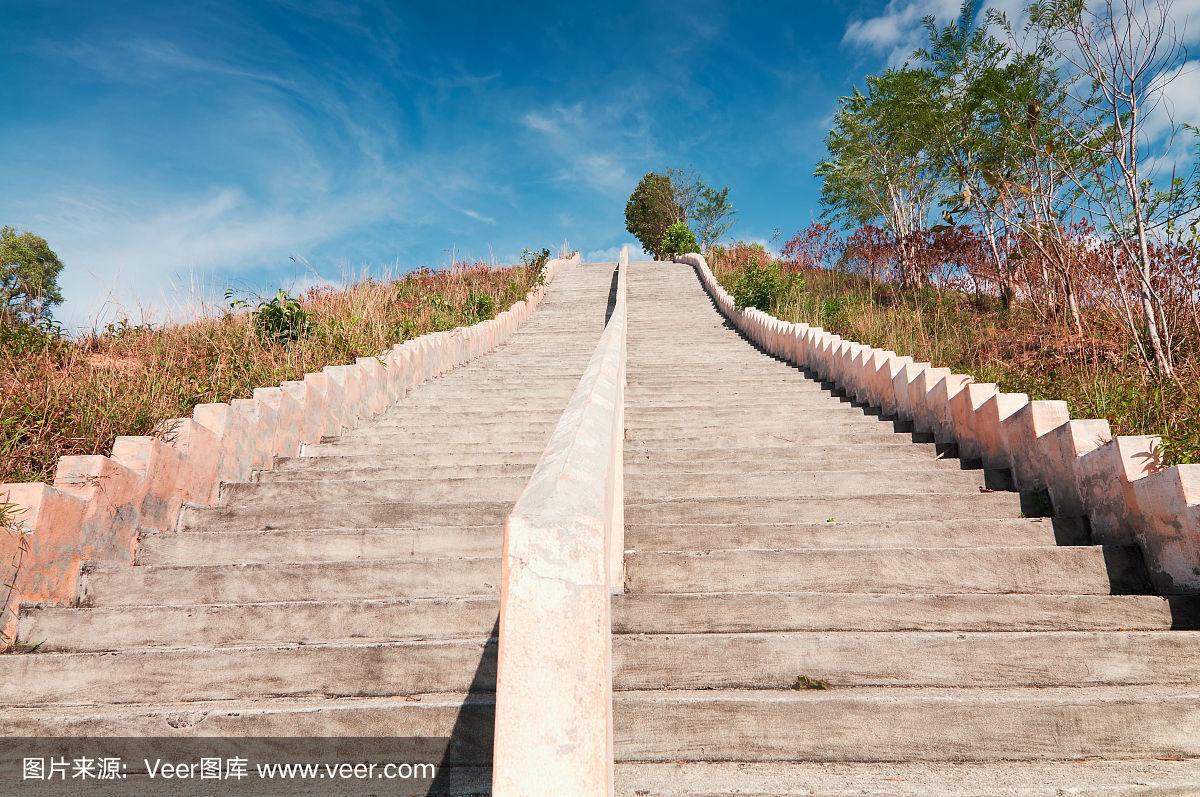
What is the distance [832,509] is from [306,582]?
2.95 m

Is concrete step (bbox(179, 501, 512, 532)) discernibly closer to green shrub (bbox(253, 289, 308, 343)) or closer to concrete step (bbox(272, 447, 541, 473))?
concrete step (bbox(272, 447, 541, 473))

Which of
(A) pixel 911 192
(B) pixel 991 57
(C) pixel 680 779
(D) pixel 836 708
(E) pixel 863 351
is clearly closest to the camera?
(C) pixel 680 779

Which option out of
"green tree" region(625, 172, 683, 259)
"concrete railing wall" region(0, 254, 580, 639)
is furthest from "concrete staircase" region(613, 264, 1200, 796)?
"green tree" region(625, 172, 683, 259)

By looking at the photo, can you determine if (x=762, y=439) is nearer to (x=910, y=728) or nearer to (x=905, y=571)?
(x=905, y=571)

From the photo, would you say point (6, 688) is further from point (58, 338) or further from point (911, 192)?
point (911, 192)

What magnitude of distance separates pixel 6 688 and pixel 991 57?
63.6 ft

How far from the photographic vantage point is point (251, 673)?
254cm

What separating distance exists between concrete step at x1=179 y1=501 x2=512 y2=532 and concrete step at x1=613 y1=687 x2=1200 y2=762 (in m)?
1.67

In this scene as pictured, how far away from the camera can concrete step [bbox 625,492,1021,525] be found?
3574 millimetres

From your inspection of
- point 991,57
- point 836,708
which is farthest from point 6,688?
point 991,57

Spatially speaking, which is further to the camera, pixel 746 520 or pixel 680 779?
pixel 746 520

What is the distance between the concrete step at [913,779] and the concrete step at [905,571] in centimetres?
90

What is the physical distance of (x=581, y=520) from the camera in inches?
47.2

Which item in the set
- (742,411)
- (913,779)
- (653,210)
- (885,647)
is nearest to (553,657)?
(913,779)
